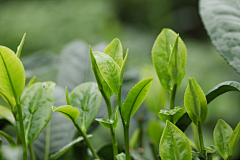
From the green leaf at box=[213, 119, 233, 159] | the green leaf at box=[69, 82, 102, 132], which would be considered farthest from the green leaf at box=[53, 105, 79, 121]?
the green leaf at box=[213, 119, 233, 159]

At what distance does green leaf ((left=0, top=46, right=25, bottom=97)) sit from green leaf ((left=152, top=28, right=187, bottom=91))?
0.41ft

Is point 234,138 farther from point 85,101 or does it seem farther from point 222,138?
point 85,101

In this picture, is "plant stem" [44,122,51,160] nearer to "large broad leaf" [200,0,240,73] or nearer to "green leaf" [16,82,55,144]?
"green leaf" [16,82,55,144]

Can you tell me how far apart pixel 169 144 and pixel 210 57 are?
1.19 meters

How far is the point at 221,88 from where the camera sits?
0.61 ft

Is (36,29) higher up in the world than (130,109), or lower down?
higher up

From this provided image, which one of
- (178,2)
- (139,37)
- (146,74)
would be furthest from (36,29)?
(178,2)

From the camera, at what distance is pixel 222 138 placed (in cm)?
19

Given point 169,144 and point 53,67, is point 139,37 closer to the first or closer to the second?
point 53,67

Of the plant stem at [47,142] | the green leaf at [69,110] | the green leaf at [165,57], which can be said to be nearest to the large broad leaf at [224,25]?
the green leaf at [165,57]

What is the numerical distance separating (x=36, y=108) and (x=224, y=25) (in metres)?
0.24

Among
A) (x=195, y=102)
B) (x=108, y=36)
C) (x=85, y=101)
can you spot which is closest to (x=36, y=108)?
(x=85, y=101)

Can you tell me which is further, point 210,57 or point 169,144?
point 210,57

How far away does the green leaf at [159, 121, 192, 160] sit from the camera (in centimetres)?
16
